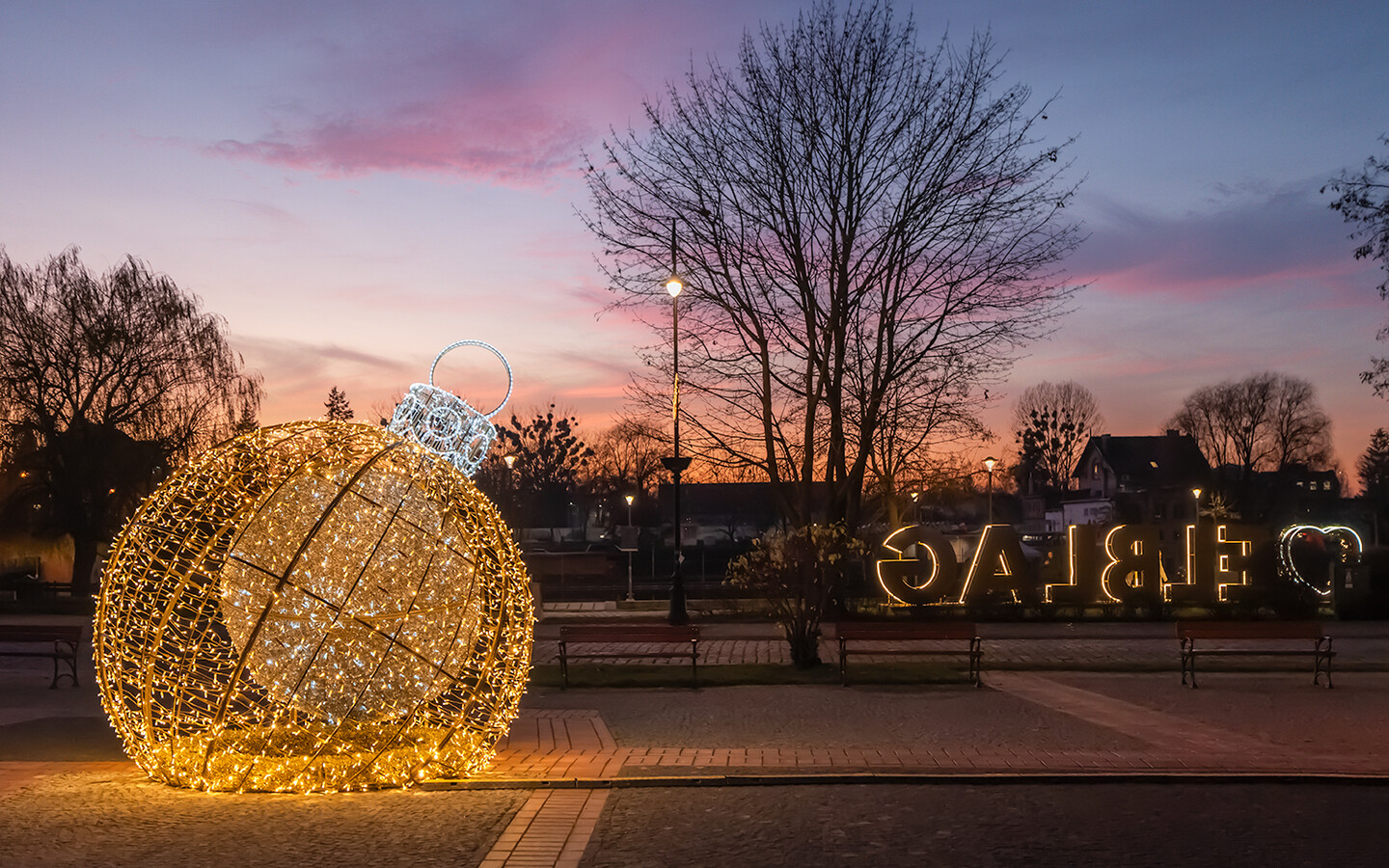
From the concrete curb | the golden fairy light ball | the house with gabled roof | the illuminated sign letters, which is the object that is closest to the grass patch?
the concrete curb

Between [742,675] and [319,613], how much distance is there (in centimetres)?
841

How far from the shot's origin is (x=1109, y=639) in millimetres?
22703

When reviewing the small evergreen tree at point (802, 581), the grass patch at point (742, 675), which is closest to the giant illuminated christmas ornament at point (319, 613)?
the grass patch at point (742, 675)

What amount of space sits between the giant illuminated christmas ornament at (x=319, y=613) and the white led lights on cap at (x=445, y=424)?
1.16m

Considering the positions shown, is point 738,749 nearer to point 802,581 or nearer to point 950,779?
point 950,779

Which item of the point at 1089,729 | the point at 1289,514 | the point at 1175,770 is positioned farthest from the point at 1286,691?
the point at 1289,514

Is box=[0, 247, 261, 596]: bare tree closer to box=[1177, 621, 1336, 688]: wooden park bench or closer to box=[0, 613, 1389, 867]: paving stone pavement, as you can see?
box=[0, 613, 1389, 867]: paving stone pavement

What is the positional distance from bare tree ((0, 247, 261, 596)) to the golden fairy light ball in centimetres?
2748

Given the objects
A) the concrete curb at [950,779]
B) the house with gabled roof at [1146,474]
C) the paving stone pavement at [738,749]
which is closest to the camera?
the paving stone pavement at [738,749]

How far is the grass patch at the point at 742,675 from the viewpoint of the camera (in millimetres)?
15648

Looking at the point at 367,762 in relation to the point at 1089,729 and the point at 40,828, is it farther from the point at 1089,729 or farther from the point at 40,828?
the point at 1089,729

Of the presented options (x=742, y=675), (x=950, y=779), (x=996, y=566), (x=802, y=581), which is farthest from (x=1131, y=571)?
(x=950, y=779)

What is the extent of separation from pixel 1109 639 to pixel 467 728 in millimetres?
16701

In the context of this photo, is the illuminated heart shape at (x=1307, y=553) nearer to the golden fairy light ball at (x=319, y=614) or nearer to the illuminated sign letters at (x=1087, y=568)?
the illuminated sign letters at (x=1087, y=568)
